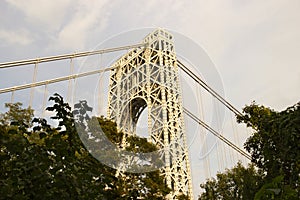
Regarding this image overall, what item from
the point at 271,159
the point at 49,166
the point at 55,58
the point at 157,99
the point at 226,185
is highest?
the point at 55,58

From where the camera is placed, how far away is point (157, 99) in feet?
68.8

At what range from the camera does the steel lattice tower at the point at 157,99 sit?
18948 mm

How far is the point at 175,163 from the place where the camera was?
61.6 feet

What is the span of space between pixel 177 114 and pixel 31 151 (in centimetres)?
1705

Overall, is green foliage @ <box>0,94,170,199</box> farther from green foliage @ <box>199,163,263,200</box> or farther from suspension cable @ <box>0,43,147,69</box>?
green foliage @ <box>199,163,263,200</box>

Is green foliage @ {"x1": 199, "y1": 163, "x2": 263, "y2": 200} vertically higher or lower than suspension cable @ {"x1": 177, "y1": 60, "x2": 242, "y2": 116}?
lower

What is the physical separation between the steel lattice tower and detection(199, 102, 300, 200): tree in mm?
2832

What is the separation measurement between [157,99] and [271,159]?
12717 mm

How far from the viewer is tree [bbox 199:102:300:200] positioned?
10.1ft

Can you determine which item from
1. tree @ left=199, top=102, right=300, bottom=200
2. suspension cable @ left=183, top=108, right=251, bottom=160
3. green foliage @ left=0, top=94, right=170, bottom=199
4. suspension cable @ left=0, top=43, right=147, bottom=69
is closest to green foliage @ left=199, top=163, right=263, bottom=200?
tree @ left=199, top=102, right=300, bottom=200

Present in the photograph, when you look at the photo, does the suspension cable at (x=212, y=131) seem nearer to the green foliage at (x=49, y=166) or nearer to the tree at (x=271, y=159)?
the tree at (x=271, y=159)

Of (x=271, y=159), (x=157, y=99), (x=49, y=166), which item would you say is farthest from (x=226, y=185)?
(x=49, y=166)

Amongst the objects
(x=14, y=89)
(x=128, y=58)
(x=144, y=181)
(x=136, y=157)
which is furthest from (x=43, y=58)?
(x=144, y=181)

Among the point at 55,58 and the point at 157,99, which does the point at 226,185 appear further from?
the point at 55,58
